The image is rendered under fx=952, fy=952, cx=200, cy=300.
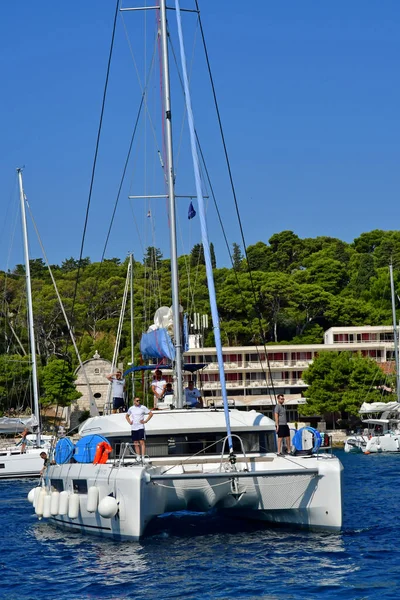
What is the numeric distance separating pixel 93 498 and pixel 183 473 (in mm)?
1747

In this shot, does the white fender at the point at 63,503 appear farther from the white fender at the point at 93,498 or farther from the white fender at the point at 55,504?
the white fender at the point at 93,498

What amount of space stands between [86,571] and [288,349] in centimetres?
6061

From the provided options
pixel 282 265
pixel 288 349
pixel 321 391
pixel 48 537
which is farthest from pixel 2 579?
pixel 282 265

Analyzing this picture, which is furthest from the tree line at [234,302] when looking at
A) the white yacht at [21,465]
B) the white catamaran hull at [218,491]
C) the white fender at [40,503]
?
the white catamaran hull at [218,491]

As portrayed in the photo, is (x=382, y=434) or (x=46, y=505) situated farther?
(x=382, y=434)

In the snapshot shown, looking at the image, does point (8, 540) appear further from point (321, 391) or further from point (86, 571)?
point (321, 391)

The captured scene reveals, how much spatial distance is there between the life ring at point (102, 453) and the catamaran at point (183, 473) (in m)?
0.02

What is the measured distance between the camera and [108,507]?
16.3 meters

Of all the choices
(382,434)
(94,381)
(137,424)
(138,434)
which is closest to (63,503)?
(138,434)

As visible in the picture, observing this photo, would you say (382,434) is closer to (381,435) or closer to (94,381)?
(381,435)

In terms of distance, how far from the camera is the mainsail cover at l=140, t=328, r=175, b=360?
846 inches

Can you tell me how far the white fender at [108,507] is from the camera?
1628 centimetres

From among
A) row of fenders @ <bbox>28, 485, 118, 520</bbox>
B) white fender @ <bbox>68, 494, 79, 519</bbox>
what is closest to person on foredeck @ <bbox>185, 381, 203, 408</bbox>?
row of fenders @ <bbox>28, 485, 118, 520</bbox>

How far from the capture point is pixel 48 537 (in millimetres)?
19109
